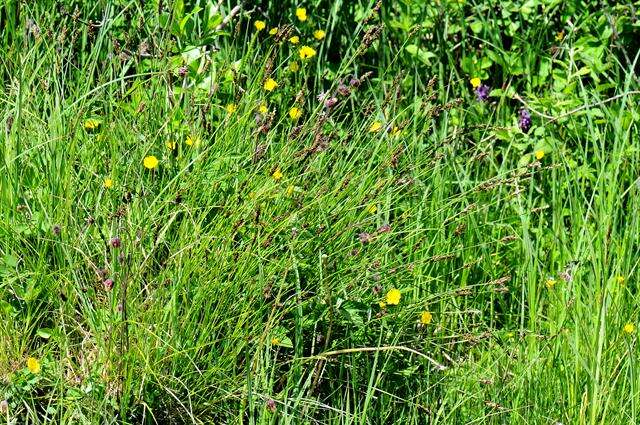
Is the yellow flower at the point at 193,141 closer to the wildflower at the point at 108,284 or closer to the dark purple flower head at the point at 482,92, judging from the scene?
the wildflower at the point at 108,284

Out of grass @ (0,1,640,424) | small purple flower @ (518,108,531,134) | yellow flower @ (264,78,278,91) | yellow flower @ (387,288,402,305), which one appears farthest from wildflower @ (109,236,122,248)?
small purple flower @ (518,108,531,134)

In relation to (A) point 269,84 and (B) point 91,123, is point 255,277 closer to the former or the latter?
(A) point 269,84

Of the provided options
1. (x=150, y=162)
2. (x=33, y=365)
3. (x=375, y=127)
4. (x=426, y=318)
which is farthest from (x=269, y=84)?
(x=33, y=365)

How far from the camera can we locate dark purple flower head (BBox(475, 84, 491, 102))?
3564mm

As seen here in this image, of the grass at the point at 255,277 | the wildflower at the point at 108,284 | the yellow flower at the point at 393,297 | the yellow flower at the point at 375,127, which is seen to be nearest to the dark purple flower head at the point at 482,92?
the grass at the point at 255,277

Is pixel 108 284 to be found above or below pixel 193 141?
below

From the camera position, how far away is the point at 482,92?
3.57m

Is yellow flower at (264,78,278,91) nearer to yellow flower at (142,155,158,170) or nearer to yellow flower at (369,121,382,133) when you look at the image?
yellow flower at (369,121,382,133)

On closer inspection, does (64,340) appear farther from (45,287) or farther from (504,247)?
(504,247)

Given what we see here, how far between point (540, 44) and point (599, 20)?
21 cm

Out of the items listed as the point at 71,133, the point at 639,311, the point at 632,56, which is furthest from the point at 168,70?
the point at 632,56

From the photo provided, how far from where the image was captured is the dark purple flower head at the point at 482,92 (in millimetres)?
3564

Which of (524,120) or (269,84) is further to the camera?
(524,120)

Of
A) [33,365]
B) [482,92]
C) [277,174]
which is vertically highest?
[277,174]
